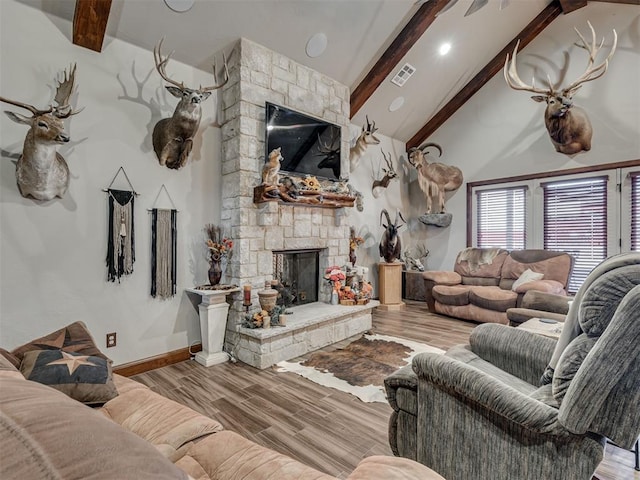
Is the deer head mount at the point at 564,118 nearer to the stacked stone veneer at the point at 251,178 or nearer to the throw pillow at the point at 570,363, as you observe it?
the stacked stone veneer at the point at 251,178

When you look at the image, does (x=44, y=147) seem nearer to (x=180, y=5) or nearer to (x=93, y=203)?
(x=93, y=203)

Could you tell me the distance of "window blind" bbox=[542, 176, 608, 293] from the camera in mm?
4828

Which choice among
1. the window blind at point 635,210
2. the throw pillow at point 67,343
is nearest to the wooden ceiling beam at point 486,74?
the window blind at point 635,210

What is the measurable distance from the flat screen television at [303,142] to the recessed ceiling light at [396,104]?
1.44m

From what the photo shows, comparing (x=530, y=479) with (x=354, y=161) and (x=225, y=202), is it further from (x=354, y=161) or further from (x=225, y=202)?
(x=354, y=161)

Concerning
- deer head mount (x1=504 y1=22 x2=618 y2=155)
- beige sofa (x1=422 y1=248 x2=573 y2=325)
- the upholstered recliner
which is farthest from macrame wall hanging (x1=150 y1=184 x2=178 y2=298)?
deer head mount (x1=504 y1=22 x2=618 y2=155)

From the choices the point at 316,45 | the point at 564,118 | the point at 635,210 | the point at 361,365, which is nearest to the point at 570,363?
the point at 361,365

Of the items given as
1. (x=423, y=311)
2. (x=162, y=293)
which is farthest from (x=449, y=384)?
(x=423, y=311)

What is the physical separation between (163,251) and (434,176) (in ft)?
16.2

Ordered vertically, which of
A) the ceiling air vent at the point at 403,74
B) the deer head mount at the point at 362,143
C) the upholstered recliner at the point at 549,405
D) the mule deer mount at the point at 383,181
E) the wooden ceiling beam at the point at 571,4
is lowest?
the upholstered recliner at the point at 549,405

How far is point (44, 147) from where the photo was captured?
2.49m

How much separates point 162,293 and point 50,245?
100 centimetres

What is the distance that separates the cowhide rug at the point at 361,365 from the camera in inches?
111

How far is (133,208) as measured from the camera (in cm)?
312
